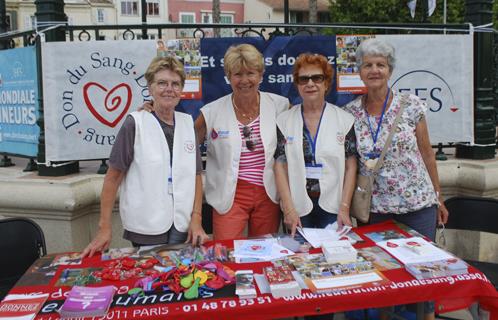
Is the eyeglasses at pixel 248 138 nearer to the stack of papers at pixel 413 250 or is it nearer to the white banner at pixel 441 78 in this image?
the stack of papers at pixel 413 250

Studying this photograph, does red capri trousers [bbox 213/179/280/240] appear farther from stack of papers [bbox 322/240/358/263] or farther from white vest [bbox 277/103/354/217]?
stack of papers [bbox 322/240/358/263]

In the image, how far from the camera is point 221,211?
2707mm

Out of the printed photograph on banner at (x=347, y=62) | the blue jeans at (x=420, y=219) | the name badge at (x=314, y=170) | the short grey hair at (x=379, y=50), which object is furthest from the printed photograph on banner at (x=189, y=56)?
the blue jeans at (x=420, y=219)

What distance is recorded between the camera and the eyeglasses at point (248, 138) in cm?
264

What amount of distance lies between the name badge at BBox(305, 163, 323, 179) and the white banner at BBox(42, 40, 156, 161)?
1.63 meters

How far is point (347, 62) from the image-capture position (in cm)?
367

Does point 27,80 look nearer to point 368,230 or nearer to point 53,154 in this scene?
point 53,154

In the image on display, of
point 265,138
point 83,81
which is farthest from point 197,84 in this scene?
point 265,138

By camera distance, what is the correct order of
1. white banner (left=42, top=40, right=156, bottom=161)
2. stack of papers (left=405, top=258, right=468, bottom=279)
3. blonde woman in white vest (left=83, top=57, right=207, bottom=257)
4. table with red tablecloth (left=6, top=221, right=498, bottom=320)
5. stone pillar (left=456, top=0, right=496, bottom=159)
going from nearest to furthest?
table with red tablecloth (left=6, top=221, right=498, bottom=320)
stack of papers (left=405, top=258, right=468, bottom=279)
blonde woman in white vest (left=83, top=57, right=207, bottom=257)
white banner (left=42, top=40, right=156, bottom=161)
stone pillar (left=456, top=0, right=496, bottom=159)

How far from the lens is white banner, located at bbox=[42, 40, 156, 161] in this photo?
3412 mm

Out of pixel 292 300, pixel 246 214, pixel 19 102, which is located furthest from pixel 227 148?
pixel 19 102

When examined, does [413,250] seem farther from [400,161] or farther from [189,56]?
[189,56]

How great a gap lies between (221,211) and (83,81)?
1.65m

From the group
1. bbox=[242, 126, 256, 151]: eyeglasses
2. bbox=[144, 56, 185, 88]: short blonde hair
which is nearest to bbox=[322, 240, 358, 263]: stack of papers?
bbox=[242, 126, 256, 151]: eyeglasses
